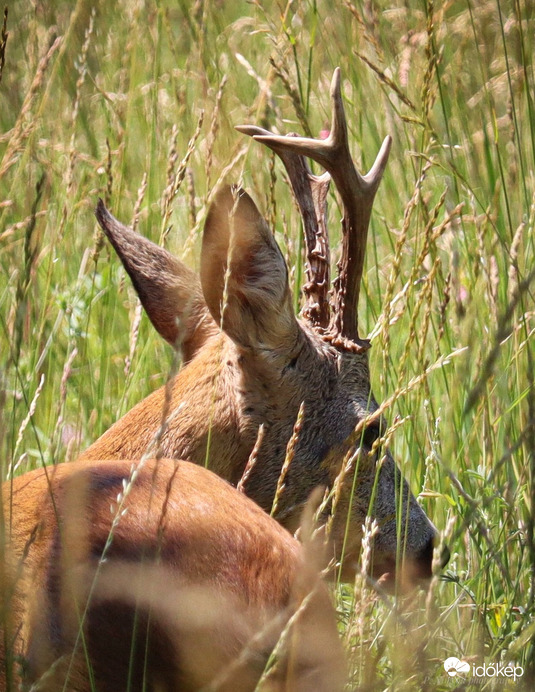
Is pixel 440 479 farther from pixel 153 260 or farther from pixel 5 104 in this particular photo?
pixel 5 104

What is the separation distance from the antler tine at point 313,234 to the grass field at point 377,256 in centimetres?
11

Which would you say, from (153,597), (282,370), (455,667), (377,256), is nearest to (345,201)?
(282,370)

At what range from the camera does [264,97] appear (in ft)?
13.4

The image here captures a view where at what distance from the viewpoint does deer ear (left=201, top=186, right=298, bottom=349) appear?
3213 mm

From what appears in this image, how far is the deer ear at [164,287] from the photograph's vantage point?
3709mm

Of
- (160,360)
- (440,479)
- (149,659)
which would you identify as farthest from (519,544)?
(160,360)

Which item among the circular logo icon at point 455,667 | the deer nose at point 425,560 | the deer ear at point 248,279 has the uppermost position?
the deer ear at point 248,279

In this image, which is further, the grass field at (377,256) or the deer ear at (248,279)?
the deer ear at (248,279)

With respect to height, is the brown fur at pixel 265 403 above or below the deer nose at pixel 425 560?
above

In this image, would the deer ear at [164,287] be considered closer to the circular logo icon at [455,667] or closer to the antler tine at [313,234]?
the antler tine at [313,234]

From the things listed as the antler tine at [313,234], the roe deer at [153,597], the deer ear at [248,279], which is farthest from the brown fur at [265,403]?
the roe deer at [153,597]

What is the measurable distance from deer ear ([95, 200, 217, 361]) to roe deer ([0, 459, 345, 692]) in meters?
1.56

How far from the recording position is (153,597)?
198 cm

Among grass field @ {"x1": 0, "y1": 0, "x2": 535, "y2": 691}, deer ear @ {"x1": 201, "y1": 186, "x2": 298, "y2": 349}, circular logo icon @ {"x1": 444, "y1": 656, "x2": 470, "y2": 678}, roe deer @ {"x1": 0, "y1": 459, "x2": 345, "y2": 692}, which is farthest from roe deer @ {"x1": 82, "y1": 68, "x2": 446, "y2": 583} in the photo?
roe deer @ {"x1": 0, "y1": 459, "x2": 345, "y2": 692}
